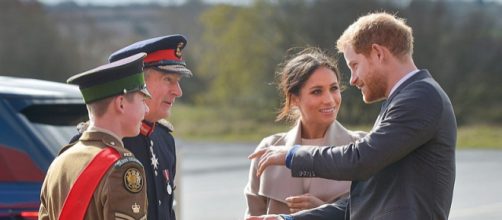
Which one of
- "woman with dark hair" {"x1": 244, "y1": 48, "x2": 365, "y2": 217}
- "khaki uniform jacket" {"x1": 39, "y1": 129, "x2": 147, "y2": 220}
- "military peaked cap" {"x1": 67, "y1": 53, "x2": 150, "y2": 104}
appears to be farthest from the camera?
"woman with dark hair" {"x1": 244, "y1": 48, "x2": 365, "y2": 217}

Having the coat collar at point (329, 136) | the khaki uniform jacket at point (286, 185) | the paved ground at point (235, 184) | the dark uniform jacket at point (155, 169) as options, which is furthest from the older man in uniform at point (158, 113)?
the paved ground at point (235, 184)

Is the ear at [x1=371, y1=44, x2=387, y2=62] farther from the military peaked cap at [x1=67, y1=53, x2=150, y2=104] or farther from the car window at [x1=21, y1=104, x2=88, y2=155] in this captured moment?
the car window at [x1=21, y1=104, x2=88, y2=155]

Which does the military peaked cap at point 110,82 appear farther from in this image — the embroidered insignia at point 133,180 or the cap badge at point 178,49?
the cap badge at point 178,49

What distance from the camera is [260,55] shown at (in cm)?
3578

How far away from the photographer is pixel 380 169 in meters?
3.45

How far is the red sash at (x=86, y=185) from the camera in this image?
3219mm

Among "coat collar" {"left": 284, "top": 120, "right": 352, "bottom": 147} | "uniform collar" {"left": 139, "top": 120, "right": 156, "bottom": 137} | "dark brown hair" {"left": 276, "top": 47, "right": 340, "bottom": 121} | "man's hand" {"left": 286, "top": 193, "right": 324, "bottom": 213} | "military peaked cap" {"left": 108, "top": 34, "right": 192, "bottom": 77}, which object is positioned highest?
"military peaked cap" {"left": 108, "top": 34, "right": 192, "bottom": 77}

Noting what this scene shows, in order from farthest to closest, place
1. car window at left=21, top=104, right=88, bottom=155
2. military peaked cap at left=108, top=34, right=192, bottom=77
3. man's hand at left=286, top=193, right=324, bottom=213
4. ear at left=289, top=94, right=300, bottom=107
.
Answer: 1. car window at left=21, top=104, right=88, bottom=155
2. ear at left=289, top=94, right=300, bottom=107
3. man's hand at left=286, top=193, right=324, bottom=213
4. military peaked cap at left=108, top=34, right=192, bottom=77

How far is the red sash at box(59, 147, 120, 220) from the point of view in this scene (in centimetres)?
322

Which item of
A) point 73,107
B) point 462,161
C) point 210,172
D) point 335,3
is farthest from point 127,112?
point 335,3

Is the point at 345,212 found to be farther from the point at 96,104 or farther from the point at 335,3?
the point at 335,3

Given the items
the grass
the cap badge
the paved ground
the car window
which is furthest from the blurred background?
the cap badge

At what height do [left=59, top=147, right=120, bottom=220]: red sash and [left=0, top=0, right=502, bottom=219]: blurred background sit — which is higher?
[left=59, top=147, right=120, bottom=220]: red sash

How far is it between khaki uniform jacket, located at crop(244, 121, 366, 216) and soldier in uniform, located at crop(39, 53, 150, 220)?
1214 millimetres
